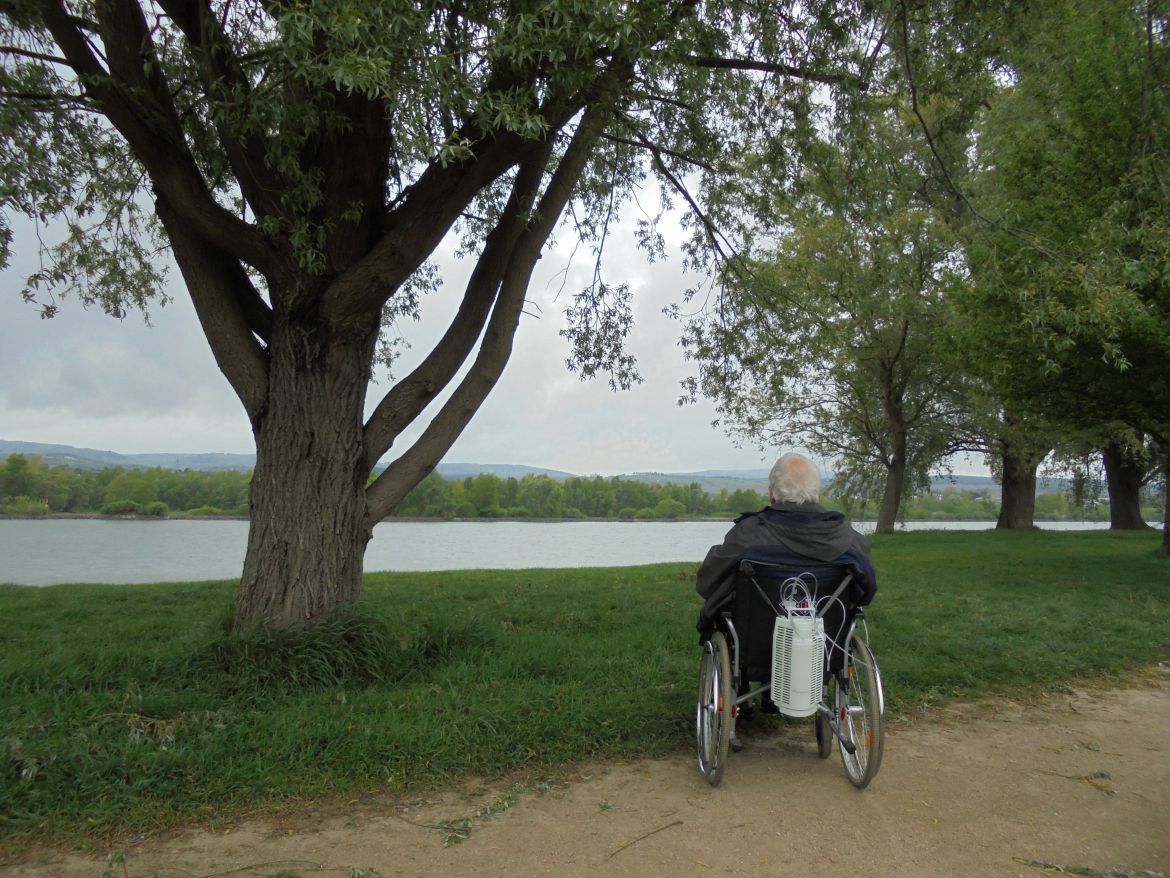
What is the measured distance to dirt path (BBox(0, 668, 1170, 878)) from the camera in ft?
9.86

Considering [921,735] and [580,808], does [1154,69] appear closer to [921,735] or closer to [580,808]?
[921,735]

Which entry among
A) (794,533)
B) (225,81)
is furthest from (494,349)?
(794,533)

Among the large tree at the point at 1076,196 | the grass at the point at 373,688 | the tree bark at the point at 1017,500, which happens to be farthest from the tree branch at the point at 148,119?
the tree bark at the point at 1017,500

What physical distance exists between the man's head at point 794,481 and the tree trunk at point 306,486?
Result: 2.99 metres

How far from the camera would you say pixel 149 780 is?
3.46 meters

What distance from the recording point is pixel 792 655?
3709 millimetres

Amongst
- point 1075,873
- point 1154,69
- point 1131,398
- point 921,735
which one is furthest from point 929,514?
point 1075,873

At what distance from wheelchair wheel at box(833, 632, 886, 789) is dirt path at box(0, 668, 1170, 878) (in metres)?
0.12

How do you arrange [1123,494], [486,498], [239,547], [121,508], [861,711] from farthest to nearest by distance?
1. [486,498]
2. [1123,494]
3. [121,508]
4. [239,547]
5. [861,711]

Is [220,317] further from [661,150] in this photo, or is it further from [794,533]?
[661,150]

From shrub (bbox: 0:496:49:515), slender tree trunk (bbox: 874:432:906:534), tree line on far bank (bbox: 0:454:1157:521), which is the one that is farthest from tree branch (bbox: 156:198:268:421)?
slender tree trunk (bbox: 874:432:906:534)

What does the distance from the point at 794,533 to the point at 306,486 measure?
3.30 m

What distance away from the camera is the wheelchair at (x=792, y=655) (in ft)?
12.1

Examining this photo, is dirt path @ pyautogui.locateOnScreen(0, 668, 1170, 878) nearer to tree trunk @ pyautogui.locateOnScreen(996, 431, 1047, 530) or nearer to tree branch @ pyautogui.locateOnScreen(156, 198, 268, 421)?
tree branch @ pyautogui.locateOnScreen(156, 198, 268, 421)
